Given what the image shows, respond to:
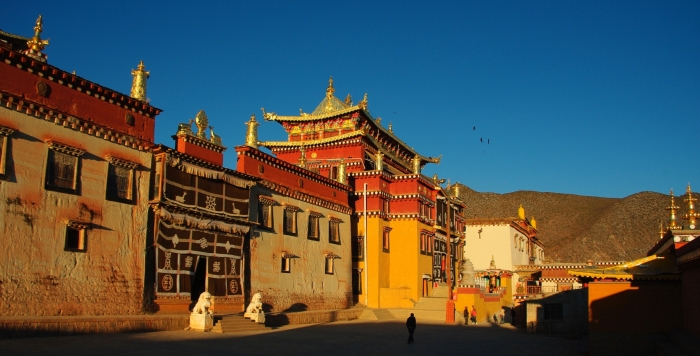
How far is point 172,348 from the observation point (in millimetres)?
17672

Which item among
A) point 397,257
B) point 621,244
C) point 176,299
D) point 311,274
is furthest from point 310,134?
point 621,244

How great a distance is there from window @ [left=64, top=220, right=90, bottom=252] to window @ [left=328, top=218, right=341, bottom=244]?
1869 cm

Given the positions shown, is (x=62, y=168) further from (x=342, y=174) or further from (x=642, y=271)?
(x=342, y=174)

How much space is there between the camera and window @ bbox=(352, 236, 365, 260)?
42172 millimetres

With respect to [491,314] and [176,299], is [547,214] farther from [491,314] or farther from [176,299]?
[176,299]

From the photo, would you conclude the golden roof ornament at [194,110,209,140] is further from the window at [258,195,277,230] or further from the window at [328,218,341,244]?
the window at [328,218,341,244]

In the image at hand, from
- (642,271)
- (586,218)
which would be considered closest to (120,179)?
(642,271)

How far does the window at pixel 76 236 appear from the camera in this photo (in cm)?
2102

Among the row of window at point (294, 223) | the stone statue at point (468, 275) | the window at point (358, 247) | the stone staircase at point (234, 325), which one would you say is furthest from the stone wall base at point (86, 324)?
the window at point (358, 247)

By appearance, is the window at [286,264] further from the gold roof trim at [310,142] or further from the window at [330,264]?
the gold roof trim at [310,142]

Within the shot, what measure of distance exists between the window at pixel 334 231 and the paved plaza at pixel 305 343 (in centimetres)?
865

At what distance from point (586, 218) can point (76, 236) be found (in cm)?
12509

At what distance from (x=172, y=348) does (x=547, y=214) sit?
429 feet

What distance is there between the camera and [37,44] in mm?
21422
